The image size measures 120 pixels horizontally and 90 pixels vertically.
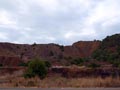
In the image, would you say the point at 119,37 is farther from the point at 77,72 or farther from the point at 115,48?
the point at 77,72

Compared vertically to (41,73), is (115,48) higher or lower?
higher

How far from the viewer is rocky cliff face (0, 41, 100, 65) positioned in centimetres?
10150

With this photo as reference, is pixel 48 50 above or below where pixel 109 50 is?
above

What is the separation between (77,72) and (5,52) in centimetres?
4983

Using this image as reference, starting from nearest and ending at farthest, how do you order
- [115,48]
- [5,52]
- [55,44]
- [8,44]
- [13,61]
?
1. [13,61]
2. [115,48]
3. [5,52]
4. [8,44]
5. [55,44]

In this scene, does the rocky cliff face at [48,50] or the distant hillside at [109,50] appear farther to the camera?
the rocky cliff face at [48,50]

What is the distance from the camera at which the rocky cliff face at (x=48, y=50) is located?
101500mm

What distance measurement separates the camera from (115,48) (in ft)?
308

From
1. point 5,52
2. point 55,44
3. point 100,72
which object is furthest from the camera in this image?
point 55,44

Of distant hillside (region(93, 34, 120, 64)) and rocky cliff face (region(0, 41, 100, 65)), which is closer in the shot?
distant hillside (region(93, 34, 120, 64))

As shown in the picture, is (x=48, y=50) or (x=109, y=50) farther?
(x=48, y=50)

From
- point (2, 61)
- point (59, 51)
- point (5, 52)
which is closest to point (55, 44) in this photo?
point (59, 51)

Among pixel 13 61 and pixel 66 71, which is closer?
pixel 66 71

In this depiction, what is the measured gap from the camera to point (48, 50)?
358 feet
